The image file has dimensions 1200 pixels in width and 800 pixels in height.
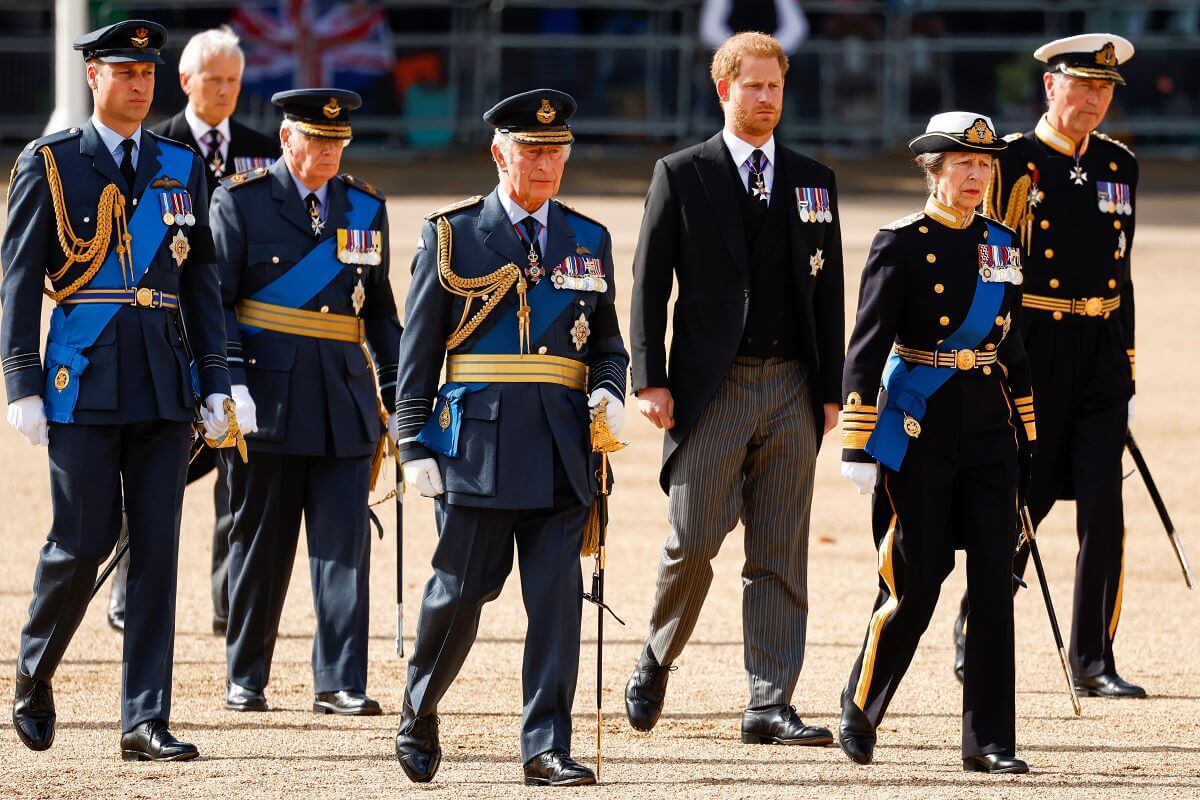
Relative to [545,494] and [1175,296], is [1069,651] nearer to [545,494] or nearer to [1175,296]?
[545,494]

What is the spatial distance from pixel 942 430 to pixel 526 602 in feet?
4.29

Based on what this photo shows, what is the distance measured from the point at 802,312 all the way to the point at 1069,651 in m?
1.94

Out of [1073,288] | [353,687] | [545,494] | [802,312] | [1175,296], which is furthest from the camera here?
[1175,296]

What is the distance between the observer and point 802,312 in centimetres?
713

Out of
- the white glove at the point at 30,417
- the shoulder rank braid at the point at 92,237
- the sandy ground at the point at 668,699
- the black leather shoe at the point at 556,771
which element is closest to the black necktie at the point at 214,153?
the sandy ground at the point at 668,699

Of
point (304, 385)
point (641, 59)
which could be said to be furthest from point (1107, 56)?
point (641, 59)

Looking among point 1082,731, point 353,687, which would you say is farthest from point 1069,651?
point 353,687

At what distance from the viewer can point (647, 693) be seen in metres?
7.24

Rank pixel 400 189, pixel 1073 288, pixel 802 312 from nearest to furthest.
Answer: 1. pixel 802 312
2. pixel 1073 288
3. pixel 400 189

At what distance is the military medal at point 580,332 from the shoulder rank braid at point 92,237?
53.1 inches

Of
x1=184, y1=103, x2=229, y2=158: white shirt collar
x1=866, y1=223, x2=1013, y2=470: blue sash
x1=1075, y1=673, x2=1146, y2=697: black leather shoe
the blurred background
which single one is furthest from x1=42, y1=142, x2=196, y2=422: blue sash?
the blurred background

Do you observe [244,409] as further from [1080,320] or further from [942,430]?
[1080,320]

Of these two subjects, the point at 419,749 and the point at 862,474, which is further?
the point at 862,474

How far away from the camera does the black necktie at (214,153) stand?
359 inches
